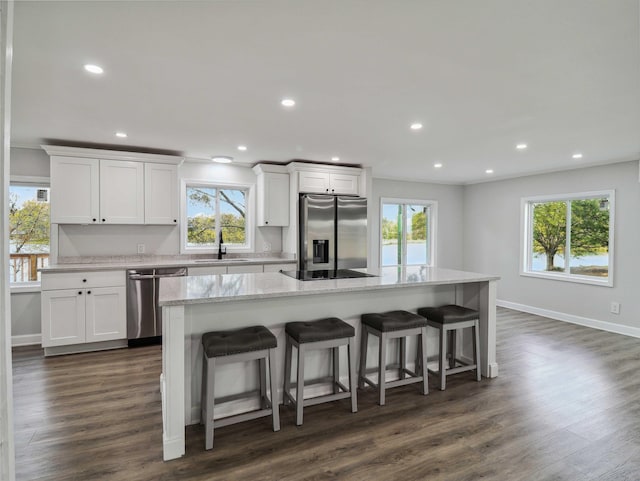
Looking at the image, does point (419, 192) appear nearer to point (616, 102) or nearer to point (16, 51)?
point (616, 102)

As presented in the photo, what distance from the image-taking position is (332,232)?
5.18 meters

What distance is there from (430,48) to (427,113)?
112cm

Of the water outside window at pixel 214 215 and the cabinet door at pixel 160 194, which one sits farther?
the water outside window at pixel 214 215

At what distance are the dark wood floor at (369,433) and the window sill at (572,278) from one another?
1915 millimetres

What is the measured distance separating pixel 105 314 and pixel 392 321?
10.8ft

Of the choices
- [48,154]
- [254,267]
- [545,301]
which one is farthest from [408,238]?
[48,154]

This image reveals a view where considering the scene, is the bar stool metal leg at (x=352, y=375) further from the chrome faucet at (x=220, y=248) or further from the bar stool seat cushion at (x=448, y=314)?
the chrome faucet at (x=220, y=248)

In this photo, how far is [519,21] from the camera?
5.67ft

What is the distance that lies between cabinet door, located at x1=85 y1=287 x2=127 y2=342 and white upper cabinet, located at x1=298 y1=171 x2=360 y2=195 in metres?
2.71

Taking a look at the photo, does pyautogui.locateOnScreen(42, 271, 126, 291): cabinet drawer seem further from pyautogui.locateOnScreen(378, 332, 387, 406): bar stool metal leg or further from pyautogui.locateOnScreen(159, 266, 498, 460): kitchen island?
pyautogui.locateOnScreen(378, 332, 387, 406): bar stool metal leg

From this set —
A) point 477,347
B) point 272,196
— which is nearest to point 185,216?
point 272,196

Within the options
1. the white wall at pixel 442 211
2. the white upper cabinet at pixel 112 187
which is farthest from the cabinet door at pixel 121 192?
the white wall at pixel 442 211

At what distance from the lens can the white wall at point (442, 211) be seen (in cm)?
657

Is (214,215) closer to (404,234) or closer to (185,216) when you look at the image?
(185,216)
